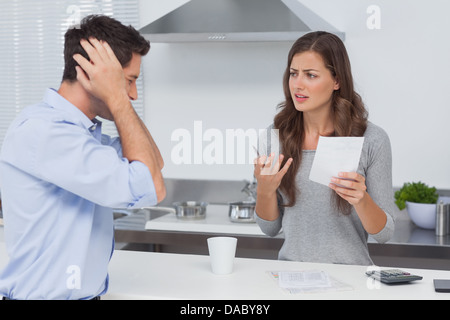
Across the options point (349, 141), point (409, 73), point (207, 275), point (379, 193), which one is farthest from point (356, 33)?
point (207, 275)

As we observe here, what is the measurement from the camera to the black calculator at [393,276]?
55.2 inches

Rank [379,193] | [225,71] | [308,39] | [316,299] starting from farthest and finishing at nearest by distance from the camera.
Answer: [225,71], [308,39], [379,193], [316,299]

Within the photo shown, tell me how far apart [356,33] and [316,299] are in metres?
2.08

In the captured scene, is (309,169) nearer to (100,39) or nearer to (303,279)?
(303,279)

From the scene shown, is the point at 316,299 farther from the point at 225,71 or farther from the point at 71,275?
the point at 225,71

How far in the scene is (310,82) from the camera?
1809mm

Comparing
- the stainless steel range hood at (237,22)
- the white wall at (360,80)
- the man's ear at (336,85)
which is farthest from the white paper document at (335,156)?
the white wall at (360,80)

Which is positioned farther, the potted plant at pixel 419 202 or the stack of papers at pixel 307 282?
the potted plant at pixel 419 202

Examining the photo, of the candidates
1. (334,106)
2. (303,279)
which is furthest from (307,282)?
(334,106)

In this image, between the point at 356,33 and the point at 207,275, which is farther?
the point at 356,33

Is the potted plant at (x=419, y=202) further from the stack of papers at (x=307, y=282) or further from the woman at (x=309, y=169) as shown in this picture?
the stack of papers at (x=307, y=282)

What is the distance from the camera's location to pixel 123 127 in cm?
119

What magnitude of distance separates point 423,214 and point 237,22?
1306 millimetres
